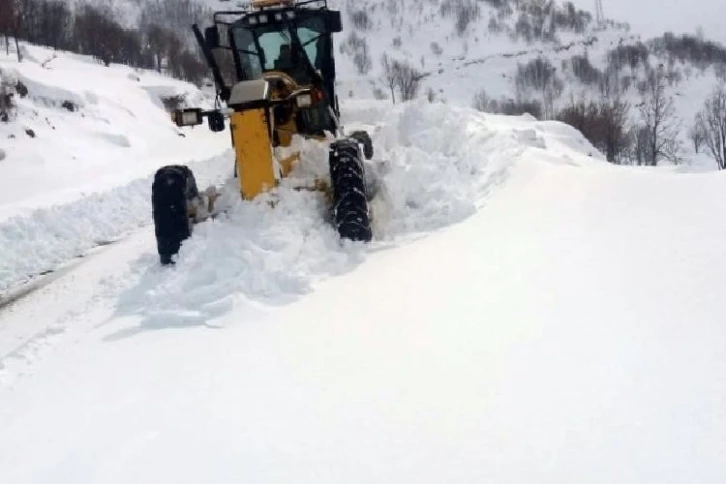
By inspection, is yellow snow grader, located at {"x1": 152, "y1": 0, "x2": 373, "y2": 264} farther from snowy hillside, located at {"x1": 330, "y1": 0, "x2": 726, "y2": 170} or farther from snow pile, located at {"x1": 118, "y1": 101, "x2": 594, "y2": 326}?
snowy hillside, located at {"x1": 330, "y1": 0, "x2": 726, "y2": 170}

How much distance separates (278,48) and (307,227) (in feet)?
11.3

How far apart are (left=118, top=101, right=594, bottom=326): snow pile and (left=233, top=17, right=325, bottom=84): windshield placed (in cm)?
145

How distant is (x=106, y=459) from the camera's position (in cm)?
306

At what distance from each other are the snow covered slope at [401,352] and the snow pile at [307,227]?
0.09ft

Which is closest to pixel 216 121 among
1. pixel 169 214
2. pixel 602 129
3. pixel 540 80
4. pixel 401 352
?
pixel 169 214

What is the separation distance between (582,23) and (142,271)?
93.9 m

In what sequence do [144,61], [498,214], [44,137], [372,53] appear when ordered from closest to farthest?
[498,214], [44,137], [144,61], [372,53]

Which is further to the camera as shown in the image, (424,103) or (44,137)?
(44,137)

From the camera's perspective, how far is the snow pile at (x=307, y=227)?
16.8 feet

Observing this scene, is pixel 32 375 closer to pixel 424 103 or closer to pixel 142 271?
pixel 142 271

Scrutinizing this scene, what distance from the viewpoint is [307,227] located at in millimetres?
5973

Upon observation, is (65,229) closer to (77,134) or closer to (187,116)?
(187,116)

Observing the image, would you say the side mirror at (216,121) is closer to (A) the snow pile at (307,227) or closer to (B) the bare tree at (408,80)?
(A) the snow pile at (307,227)

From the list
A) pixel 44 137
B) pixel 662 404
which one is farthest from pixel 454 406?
pixel 44 137
